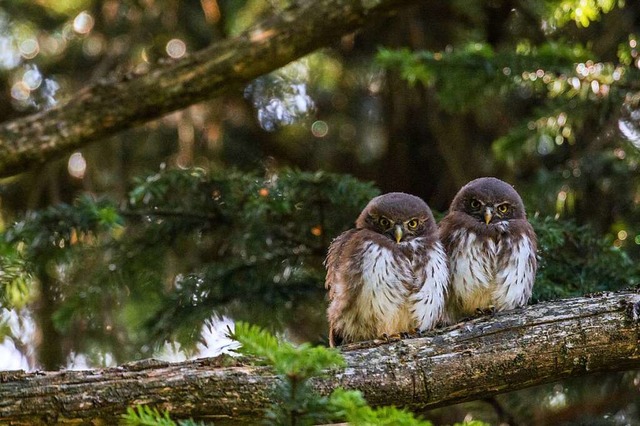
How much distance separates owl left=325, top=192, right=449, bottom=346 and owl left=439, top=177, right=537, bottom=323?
114 millimetres

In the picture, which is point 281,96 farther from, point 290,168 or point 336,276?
point 336,276

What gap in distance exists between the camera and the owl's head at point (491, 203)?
16.4ft

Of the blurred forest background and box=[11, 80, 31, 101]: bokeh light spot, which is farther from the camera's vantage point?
box=[11, 80, 31, 101]: bokeh light spot

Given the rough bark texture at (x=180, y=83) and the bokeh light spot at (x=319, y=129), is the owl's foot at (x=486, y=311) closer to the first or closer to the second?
the rough bark texture at (x=180, y=83)

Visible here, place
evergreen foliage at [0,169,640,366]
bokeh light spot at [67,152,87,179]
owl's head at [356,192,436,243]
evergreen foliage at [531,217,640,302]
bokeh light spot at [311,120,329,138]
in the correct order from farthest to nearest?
bokeh light spot at [311,120,329,138], bokeh light spot at [67,152,87,179], owl's head at [356,192,436,243], evergreen foliage at [0,169,640,366], evergreen foliage at [531,217,640,302]

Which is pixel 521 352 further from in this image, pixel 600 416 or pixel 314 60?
pixel 314 60

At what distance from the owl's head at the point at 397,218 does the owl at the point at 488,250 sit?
0.54 feet

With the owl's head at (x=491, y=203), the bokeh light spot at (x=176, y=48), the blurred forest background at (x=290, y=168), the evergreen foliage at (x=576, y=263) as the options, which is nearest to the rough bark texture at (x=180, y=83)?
the blurred forest background at (x=290, y=168)

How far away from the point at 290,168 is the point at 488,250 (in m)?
2.19

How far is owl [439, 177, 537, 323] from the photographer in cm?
467

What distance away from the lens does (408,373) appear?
3.79m

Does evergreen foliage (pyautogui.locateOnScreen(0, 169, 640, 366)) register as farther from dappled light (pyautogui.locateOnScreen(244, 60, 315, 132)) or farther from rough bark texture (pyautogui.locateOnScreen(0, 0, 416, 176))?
dappled light (pyautogui.locateOnScreen(244, 60, 315, 132))

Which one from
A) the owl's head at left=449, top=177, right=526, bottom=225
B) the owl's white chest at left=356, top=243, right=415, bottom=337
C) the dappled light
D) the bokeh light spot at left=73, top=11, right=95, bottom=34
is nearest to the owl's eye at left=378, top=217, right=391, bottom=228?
the owl's white chest at left=356, top=243, right=415, bottom=337

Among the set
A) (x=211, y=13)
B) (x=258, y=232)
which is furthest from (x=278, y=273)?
(x=211, y=13)
